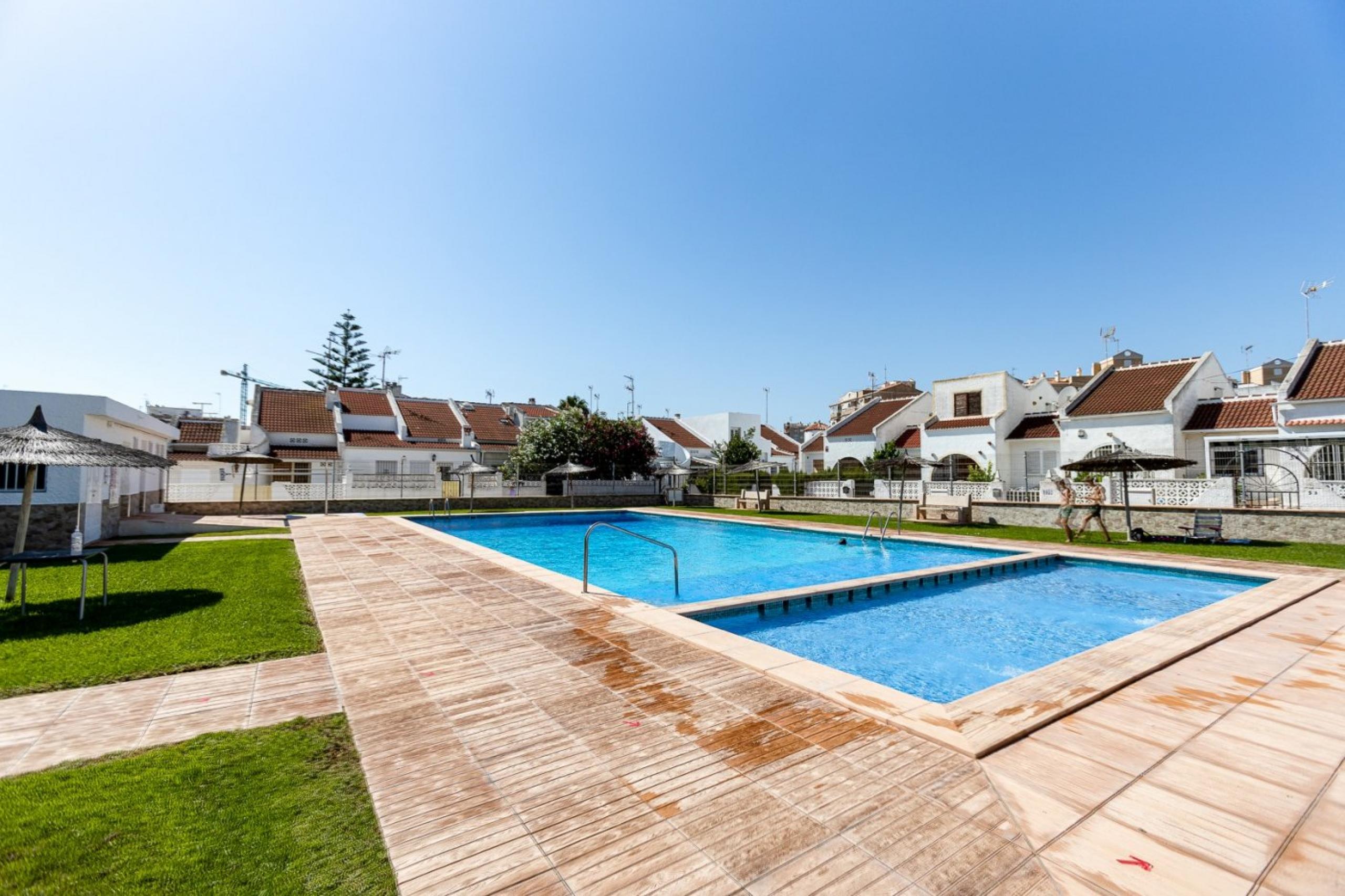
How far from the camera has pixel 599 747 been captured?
351cm

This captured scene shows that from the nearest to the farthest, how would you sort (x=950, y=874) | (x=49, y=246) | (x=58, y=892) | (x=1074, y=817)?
(x=58, y=892) → (x=950, y=874) → (x=1074, y=817) → (x=49, y=246)

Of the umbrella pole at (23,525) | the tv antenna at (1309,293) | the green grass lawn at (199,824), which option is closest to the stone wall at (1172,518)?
the tv antenna at (1309,293)

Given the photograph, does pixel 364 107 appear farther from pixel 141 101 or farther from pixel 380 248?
pixel 380 248

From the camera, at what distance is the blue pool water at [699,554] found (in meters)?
12.0

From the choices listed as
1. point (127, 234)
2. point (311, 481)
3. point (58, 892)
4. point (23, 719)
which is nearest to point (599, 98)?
point (127, 234)

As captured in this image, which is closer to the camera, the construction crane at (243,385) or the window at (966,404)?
the window at (966,404)

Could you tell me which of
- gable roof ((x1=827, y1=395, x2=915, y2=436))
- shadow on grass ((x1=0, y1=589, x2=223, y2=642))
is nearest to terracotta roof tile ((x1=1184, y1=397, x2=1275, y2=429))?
gable roof ((x1=827, y1=395, x2=915, y2=436))

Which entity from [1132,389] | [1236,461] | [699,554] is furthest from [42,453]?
[1132,389]

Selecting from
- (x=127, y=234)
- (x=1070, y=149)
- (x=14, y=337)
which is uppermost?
(x=1070, y=149)

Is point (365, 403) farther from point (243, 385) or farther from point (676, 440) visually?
point (676, 440)

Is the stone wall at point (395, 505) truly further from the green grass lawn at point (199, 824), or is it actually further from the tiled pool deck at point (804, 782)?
the green grass lawn at point (199, 824)

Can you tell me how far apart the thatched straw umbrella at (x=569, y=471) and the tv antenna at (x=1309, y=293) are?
30.9 meters

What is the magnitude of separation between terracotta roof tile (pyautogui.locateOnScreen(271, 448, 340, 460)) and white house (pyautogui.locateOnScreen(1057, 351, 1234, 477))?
1430 inches

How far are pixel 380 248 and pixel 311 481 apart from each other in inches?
420
